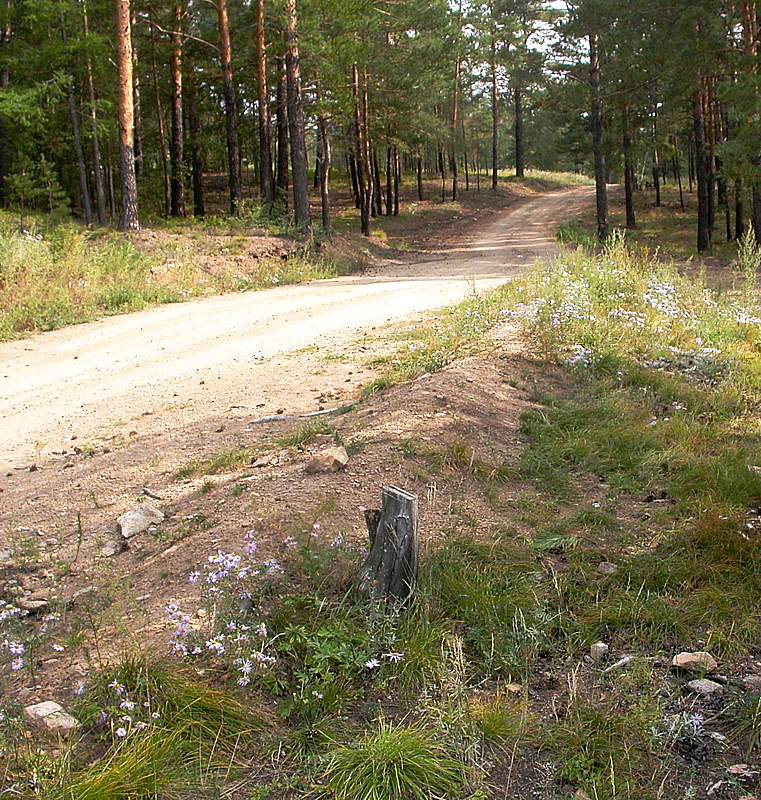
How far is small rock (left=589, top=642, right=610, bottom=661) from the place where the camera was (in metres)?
3.75

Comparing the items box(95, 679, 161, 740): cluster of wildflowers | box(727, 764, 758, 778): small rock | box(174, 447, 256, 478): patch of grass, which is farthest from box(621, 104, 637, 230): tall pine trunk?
box(95, 679, 161, 740): cluster of wildflowers

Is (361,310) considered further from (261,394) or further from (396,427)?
(396,427)

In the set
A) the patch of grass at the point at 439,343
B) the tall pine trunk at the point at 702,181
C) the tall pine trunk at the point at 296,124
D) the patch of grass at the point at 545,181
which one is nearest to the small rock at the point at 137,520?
the patch of grass at the point at 439,343

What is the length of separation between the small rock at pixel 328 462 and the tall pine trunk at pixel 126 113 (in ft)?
43.9

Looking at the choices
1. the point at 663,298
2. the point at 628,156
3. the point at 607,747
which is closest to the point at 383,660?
the point at 607,747

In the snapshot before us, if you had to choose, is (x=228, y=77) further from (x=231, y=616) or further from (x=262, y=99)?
(x=231, y=616)

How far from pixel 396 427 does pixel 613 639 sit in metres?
2.33

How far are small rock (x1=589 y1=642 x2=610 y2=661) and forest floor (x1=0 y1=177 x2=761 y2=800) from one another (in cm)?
3

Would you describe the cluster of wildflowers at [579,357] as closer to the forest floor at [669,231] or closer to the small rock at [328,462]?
the small rock at [328,462]

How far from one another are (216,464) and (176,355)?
13.9 ft

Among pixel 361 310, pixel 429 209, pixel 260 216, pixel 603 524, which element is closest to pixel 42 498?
pixel 603 524

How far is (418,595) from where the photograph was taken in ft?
12.6

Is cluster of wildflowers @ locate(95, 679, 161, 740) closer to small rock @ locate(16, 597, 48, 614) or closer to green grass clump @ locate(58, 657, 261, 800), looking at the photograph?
green grass clump @ locate(58, 657, 261, 800)

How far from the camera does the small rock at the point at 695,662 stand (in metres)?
3.65
